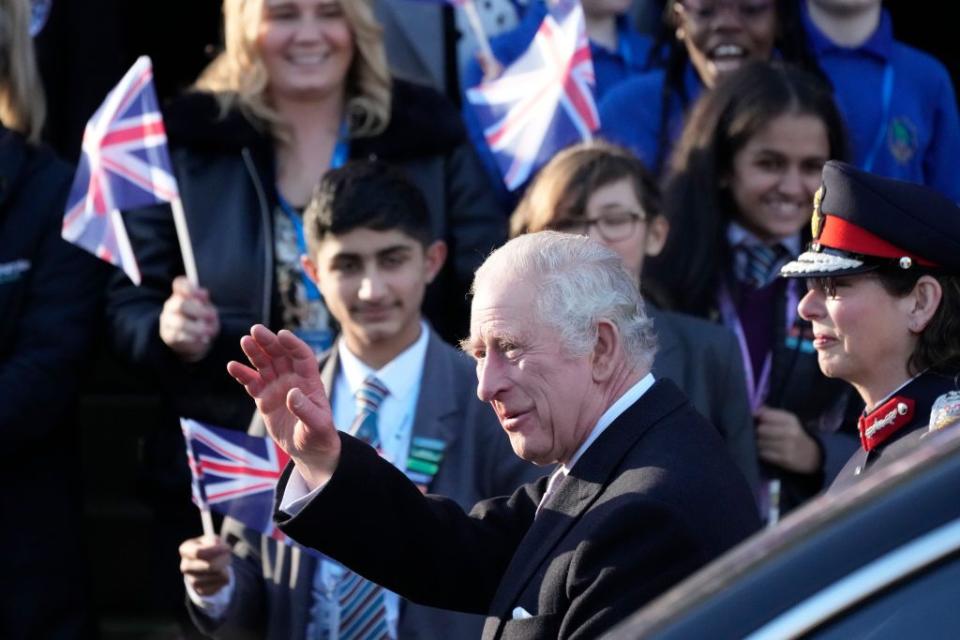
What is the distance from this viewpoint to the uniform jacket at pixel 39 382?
489 centimetres

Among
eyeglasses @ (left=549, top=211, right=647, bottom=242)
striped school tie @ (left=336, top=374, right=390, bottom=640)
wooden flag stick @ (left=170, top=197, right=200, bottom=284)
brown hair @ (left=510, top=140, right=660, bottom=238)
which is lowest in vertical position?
striped school tie @ (left=336, top=374, right=390, bottom=640)

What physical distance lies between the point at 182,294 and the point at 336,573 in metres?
0.97

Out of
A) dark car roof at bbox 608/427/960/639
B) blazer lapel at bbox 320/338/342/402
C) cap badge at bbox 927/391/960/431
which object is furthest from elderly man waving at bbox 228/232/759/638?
blazer lapel at bbox 320/338/342/402

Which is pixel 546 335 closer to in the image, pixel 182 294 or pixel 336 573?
pixel 336 573

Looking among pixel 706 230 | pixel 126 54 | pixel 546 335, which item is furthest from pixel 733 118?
pixel 126 54

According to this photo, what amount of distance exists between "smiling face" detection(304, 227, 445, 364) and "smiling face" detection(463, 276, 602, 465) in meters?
1.30

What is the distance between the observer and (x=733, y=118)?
4.94m

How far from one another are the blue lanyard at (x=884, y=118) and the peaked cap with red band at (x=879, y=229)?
2.09 metres

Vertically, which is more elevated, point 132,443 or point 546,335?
point 546,335

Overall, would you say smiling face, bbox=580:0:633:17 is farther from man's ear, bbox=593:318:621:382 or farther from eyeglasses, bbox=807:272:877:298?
man's ear, bbox=593:318:621:382

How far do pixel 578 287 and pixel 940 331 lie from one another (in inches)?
28.2

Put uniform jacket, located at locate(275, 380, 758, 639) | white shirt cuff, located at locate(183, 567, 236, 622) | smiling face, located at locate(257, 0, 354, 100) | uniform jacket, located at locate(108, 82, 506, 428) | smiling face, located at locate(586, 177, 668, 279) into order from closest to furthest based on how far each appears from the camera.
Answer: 1. uniform jacket, located at locate(275, 380, 758, 639)
2. white shirt cuff, located at locate(183, 567, 236, 622)
3. smiling face, located at locate(586, 177, 668, 279)
4. uniform jacket, located at locate(108, 82, 506, 428)
5. smiling face, located at locate(257, 0, 354, 100)

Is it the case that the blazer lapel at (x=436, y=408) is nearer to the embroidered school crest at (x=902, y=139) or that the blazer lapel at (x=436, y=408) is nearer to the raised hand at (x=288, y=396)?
the raised hand at (x=288, y=396)

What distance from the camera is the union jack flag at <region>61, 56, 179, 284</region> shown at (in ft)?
15.5
